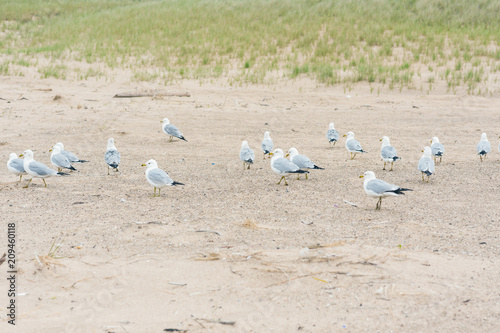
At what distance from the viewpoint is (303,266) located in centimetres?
523

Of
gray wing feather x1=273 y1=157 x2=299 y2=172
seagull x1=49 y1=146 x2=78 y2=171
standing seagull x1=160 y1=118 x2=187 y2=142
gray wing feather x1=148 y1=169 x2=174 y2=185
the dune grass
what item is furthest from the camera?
the dune grass

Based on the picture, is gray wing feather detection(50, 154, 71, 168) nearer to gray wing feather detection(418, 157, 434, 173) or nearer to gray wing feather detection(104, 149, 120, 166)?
gray wing feather detection(104, 149, 120, 166)

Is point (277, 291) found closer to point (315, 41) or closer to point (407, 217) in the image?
point (407, 217)

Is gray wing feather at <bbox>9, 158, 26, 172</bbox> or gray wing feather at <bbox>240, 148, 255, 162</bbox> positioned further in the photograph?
gray wing feather at <bbox>240, 148, 255, 162</bbox>

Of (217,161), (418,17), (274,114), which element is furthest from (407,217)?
(418,17)

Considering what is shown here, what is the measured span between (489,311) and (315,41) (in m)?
18.5

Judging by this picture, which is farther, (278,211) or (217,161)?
(217,161)

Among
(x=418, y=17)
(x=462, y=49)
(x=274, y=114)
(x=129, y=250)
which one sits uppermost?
(x=418, y=17)

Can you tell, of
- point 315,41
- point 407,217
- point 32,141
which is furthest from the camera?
point 315,41

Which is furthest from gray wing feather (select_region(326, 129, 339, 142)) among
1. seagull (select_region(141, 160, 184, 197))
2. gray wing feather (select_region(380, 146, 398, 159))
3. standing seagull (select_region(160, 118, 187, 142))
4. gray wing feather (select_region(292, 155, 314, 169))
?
seagull (select_region(141, 160, 184, 197))

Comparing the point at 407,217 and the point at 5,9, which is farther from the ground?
the point at 5,9

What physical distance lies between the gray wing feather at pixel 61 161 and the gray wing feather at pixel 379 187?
5305mm

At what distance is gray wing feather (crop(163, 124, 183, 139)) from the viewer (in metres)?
11.9

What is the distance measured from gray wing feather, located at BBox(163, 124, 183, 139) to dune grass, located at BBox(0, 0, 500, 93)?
6.27 meters
